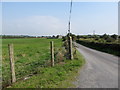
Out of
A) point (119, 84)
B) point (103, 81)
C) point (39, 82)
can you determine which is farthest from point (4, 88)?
point (119, 84)

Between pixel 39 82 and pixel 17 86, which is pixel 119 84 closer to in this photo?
pixel 39 82

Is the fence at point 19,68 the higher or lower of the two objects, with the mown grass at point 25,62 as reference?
higher

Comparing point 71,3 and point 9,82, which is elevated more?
point 71,3

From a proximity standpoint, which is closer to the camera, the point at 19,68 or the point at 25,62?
the point at 19,68

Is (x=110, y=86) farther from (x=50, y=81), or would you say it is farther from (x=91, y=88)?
(x=50, y=81)

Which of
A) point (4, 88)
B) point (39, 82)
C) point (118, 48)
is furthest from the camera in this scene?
point (118, 48)

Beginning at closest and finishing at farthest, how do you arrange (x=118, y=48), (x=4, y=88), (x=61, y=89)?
(x=61, y=89) < (x=4, y=88) < (x=118, y=48)

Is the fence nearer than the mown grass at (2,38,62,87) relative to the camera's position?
Yes

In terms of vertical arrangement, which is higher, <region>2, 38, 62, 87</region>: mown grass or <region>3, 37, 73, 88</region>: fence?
<region>3, 37, 73, 88</region>: fence

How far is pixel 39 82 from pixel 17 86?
0.80 m

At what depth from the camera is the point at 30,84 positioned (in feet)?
14.8

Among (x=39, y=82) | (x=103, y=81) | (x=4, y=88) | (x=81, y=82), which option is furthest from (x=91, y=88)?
(x=4, y=88)

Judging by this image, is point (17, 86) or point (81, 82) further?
point (81, 82)

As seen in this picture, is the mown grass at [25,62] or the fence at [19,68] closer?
the fence at [19,68]
